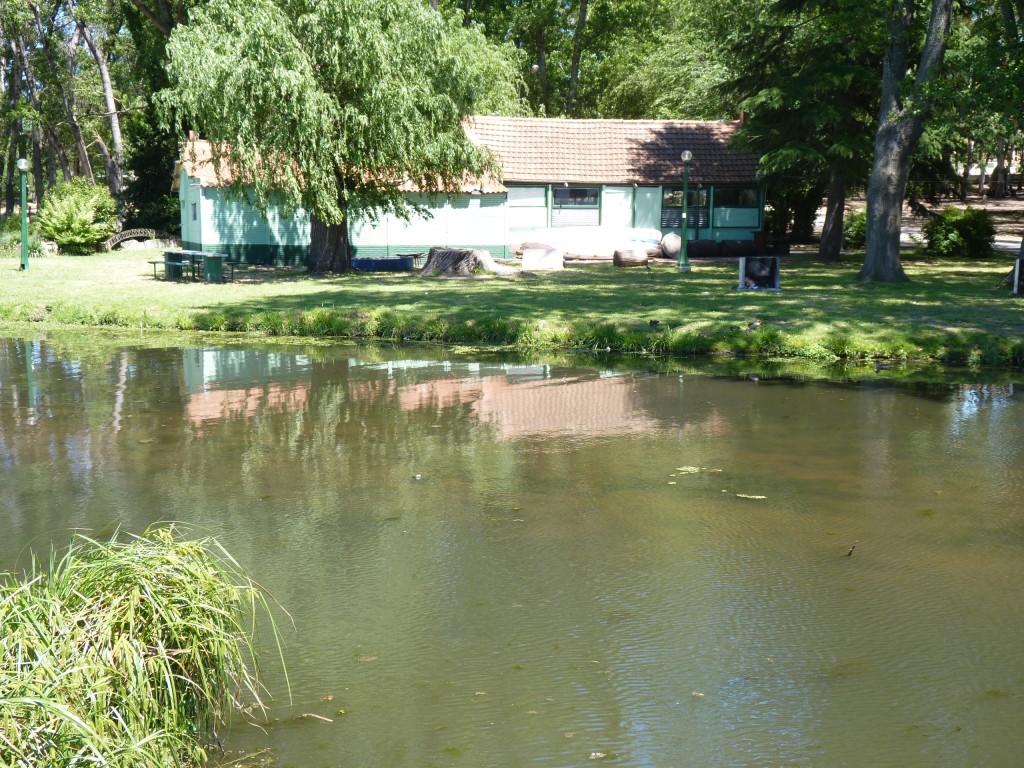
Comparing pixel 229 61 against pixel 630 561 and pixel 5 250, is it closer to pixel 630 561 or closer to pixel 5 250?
pixel 5 250

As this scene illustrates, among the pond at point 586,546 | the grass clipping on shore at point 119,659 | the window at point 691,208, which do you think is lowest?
the pond at point 586,546

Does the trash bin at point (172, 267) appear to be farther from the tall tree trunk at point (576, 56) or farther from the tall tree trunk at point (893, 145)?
the tall tree trunk at point (576, 56)

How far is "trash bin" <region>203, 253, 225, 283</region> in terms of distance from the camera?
24.4m

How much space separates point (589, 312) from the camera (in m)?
17.8

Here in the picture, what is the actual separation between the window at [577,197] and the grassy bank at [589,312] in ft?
33.7

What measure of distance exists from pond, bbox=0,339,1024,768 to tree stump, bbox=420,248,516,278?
13204mm

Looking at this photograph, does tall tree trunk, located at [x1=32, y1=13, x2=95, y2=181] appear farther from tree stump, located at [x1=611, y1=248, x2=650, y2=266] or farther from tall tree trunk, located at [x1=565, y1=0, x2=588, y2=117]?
tree stump, located at [x1=611, y1=248, x2=650, y2=266]

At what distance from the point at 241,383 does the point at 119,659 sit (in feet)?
31.6

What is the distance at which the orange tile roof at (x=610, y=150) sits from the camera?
34375mm

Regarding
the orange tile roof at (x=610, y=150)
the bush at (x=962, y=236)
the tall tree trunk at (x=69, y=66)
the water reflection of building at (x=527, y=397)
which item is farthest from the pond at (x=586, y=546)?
the tall tree trunk at (x=69, y=66)

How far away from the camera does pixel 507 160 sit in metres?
34.3

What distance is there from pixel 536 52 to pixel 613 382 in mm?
43213

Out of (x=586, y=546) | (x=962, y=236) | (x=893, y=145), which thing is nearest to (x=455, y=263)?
(x=893, y=145)

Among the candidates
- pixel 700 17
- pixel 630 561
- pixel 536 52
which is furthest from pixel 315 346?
pixel 536 52
